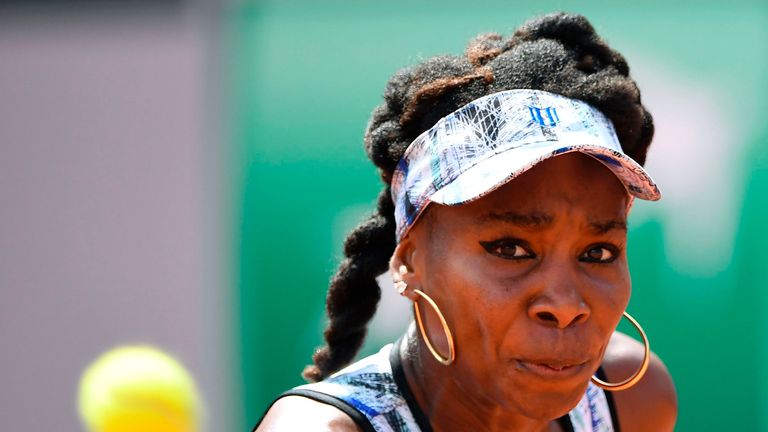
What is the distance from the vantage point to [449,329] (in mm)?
2264

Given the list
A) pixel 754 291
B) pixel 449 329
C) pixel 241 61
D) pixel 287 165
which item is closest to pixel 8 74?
pixel 241 61

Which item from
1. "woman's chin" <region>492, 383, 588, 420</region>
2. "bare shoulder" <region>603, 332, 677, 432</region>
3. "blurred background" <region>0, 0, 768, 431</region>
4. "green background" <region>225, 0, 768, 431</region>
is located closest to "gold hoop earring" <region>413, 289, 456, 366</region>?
"woman's chin" <region>492, 383, 588, 420</region>

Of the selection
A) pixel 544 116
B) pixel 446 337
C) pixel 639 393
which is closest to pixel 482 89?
pixel 544 116

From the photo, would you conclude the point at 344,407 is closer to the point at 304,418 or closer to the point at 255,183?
the point at 304,418

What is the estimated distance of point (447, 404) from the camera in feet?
7.96

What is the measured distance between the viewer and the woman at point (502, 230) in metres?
2.17

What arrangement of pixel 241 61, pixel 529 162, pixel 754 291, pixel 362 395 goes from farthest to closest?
1. pixel 241 61
2. pixel 754 291
3. pixel 362 395
4. pixel 529 162

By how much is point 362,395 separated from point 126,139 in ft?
12.4

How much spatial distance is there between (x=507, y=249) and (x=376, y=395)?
17.7 inches

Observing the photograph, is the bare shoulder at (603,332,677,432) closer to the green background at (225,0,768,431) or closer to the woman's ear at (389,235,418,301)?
the woman's ear at (389,235,418,301)

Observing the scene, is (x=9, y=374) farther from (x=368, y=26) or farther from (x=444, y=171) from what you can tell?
(x=444, y=171)

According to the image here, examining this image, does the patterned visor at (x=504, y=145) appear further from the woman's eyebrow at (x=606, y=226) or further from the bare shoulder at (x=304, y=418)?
the bare shoulder at (x=304, y=418)

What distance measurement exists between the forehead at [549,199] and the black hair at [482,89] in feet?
0.54

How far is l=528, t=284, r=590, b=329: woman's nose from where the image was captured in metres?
2.13
